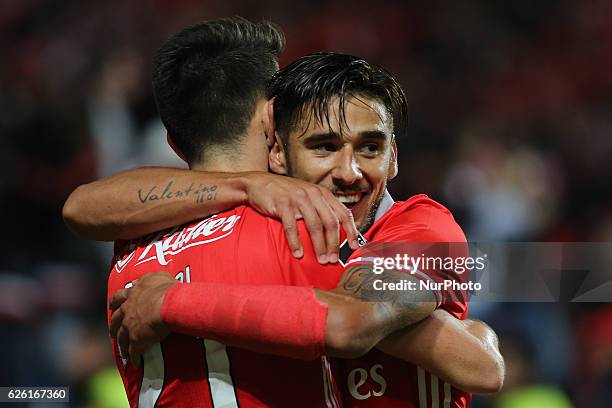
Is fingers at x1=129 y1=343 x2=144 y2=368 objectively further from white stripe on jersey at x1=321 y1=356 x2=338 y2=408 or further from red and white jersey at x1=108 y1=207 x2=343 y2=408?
white stripe on jersey at x1=321 y1=356 x2=338 y2=408

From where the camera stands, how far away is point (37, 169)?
19.9ft

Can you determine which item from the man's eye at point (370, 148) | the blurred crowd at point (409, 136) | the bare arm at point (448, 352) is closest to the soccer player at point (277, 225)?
the man's eye at point (370, 148)

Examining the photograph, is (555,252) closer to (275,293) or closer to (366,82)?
(366,82)

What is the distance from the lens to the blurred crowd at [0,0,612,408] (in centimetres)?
493

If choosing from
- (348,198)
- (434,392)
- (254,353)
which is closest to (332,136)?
(348,198)

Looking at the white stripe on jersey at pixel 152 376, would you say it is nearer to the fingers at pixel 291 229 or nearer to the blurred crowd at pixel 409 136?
the fingers at pixel 291 229

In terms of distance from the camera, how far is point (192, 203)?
7.25 ft

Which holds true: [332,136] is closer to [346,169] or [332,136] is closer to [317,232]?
[346,169]

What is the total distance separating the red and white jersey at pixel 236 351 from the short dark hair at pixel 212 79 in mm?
271

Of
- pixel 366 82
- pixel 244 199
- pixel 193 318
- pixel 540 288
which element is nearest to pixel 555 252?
pixel 540 288

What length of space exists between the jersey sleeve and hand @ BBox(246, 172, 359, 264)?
0.20ft

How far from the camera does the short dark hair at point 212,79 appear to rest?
2.35 metres

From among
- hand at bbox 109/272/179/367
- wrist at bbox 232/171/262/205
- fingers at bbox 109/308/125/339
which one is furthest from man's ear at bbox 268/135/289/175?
fingers at bbox 109/308/125/339

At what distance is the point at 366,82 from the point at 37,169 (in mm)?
4214
